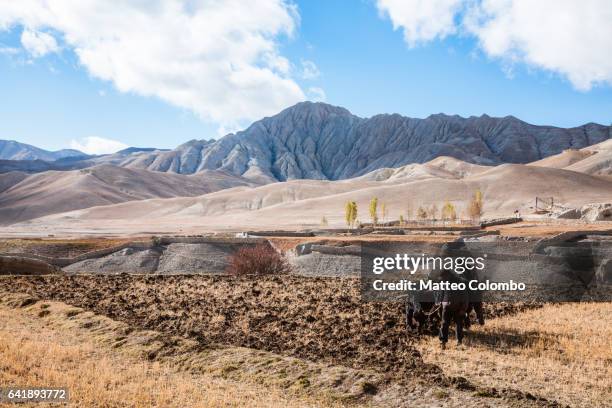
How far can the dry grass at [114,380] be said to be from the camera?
1117cm

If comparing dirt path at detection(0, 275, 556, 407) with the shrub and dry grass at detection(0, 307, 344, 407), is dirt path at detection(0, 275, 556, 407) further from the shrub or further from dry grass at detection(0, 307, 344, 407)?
the shrub

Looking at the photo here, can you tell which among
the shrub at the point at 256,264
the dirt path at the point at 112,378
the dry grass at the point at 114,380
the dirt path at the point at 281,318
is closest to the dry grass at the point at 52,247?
the shrub at the point at 256,264

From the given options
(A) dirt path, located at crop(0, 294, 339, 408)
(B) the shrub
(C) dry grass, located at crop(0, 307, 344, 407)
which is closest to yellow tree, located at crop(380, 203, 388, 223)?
(B) the shrub

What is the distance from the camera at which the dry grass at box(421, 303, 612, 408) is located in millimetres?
12109

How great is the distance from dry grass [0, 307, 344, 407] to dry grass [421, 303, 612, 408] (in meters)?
4.72

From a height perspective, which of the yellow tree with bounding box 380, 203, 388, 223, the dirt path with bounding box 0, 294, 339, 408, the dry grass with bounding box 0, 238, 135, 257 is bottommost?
the dirt path with bounding box 0, 294, 339, 408

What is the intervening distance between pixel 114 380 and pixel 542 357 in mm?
11108

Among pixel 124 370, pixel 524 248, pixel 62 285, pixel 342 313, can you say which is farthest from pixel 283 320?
pixel 524 248

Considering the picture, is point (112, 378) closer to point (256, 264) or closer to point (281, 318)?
point (281, 318)

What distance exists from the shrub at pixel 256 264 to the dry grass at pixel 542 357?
25.0 meters

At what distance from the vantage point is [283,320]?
20.0m

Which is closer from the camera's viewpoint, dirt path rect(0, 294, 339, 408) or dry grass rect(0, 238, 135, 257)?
dirt path rect(0, 294, 339, 408)

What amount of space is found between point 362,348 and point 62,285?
22468mm

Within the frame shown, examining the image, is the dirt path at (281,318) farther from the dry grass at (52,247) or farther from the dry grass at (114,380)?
the dry grass at (52,247)
